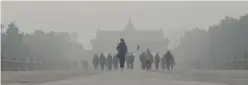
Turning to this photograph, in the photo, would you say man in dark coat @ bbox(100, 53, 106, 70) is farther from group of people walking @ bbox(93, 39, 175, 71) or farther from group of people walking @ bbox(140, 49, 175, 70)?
group of people walking @ bbox(140, 49, 175, 70)

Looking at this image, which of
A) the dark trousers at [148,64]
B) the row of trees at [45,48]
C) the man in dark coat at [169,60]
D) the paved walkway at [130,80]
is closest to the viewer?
the paved walkway at [130,80]

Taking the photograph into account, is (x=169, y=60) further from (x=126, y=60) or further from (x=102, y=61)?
(x=102, y=61)

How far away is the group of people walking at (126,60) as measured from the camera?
6.60 metres

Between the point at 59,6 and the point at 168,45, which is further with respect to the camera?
the point at 168,45

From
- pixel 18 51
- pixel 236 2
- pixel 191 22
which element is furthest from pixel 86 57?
pixel 236 2

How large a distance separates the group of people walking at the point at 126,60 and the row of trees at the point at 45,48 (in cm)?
37

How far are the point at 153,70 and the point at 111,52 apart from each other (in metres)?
0.73

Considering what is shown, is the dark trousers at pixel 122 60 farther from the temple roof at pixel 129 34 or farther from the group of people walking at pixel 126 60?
the temple roof at pixel 129 34

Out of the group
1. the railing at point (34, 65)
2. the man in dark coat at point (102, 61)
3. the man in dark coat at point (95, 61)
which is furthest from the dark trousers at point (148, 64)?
the railing at point (34, 65)

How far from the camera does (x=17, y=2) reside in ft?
21.5

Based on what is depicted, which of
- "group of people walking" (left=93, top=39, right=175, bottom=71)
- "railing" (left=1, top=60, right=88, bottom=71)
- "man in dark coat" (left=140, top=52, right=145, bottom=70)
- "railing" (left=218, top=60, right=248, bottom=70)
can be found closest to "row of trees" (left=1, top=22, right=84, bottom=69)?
"railing" (left=1, top=60, right=88, bottom=71)

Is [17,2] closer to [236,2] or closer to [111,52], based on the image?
[111,52]

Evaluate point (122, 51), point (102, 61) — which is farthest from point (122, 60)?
point (102, 61)

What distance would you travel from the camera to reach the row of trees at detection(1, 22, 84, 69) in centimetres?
671
